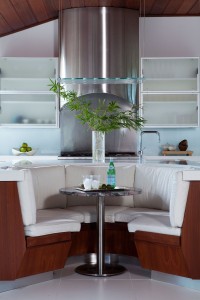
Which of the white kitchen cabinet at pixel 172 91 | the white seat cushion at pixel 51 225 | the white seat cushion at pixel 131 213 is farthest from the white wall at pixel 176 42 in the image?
the white seat cushion at pixel 51 225

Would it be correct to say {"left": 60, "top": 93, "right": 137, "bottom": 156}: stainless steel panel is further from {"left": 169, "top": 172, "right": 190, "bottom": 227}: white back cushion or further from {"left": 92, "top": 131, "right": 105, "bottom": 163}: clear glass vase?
{"left": 169, "top": 172, "right": 190, "bottom": 227}: white back cushion

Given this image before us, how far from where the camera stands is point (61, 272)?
545cm

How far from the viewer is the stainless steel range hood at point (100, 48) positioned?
8.28 metres

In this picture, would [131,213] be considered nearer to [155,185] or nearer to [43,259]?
[155,185]

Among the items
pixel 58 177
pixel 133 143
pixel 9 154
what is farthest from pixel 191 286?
pixel 9 154

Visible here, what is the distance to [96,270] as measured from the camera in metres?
5.44

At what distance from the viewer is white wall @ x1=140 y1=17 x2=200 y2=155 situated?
889 centimetres

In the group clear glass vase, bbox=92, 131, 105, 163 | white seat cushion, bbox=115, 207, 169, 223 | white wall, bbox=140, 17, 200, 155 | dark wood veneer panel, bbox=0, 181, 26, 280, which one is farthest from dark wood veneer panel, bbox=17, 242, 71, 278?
white wall, bbox=140, 17, 200, 155

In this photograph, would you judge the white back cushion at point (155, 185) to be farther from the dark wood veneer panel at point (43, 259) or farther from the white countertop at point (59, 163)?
the dark wood veneer panel at point (43, 259)

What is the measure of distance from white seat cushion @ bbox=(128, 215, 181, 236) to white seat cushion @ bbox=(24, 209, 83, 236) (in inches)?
19.0

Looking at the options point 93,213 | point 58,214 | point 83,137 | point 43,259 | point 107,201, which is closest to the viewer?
point 43,259

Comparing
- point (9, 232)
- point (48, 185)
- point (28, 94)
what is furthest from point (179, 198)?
point (28, 94)

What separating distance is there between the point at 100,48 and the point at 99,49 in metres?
0.02

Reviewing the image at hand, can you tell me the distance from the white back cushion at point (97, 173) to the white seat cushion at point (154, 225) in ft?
2.49
